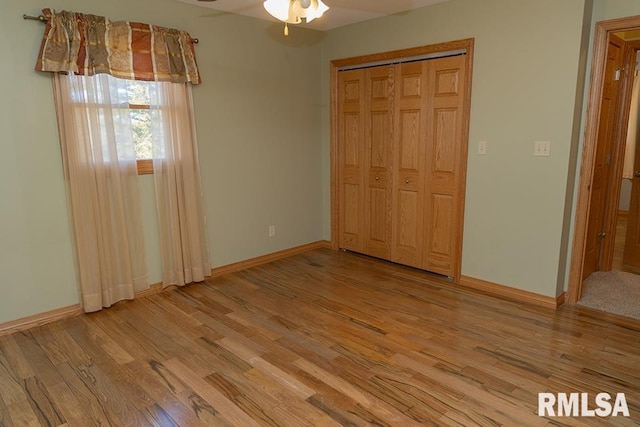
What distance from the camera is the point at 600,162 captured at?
349 cm

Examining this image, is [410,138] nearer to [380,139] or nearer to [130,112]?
[380,139]

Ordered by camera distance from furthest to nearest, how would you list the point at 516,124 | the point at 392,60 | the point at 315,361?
the point at 392,60 → the point at 516,124 → the point at 315,361

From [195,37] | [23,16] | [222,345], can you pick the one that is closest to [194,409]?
[222,345]

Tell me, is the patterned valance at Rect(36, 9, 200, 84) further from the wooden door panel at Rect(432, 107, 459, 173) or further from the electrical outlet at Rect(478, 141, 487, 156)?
the electrical outlet at Rect(478, 141, 487, 156)

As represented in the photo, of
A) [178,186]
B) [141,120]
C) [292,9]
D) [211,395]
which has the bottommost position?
[211,395]

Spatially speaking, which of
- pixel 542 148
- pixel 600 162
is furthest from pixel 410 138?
pixel 600 162

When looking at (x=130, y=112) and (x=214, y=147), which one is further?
(x=214, y=147)

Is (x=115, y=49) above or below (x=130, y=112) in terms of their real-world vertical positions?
above

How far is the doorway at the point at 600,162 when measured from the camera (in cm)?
293

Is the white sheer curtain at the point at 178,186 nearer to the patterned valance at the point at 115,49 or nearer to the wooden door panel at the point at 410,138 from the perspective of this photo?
the patterned valance at the point at 115,49

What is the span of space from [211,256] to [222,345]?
1366 millimetres

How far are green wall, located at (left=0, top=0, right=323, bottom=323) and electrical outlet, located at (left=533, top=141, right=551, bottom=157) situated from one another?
233 cm

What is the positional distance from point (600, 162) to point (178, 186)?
3.61m

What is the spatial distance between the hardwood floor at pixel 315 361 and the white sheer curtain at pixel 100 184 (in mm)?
243
